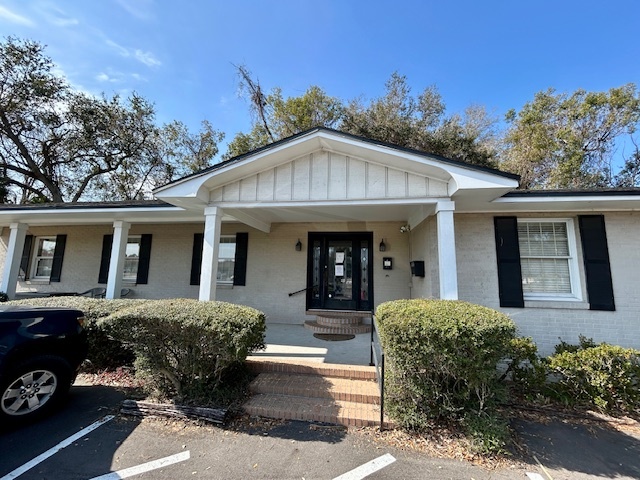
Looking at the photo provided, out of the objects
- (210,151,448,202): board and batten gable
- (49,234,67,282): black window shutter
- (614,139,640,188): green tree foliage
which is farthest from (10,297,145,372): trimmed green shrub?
(614,139,640,188): green tree foliage

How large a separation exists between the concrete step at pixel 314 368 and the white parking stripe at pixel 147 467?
1.69 meters

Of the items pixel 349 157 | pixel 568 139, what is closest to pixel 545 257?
pixel 349 157

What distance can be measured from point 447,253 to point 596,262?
3226mm

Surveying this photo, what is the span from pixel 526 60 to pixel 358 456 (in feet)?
47.9

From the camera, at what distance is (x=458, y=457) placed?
9.45ft

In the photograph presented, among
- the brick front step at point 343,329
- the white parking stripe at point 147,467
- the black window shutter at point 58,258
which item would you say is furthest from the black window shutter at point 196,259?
the white parking stripe at point 147,467

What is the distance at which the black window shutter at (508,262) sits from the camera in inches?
221

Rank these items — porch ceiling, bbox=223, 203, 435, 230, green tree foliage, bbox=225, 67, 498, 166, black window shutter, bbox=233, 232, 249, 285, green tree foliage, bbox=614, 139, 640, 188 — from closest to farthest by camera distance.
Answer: porch ceiling, bbox=223, 203, 435, 230, black window shutter, bbox=233, 232, 249, 285, green tree foliage, bbox=225, 67, 498, 166, green tree foliage, bbox=614, 139, 640, 188

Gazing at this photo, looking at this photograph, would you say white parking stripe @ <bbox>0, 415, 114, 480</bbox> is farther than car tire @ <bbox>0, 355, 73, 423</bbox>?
No

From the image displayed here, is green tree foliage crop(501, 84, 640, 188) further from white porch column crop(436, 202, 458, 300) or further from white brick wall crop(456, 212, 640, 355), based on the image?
white porch column crop(436, 202, 458, 300)

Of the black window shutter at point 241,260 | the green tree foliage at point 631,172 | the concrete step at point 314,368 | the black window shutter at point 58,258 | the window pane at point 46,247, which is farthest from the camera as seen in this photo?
the green tree foliage at point 631,172

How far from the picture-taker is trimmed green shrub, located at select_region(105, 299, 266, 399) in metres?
3.45

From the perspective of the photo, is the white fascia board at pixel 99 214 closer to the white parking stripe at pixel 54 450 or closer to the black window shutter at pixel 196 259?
the black window shutter at pixel 196 259

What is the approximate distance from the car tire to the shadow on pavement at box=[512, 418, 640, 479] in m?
5.41
